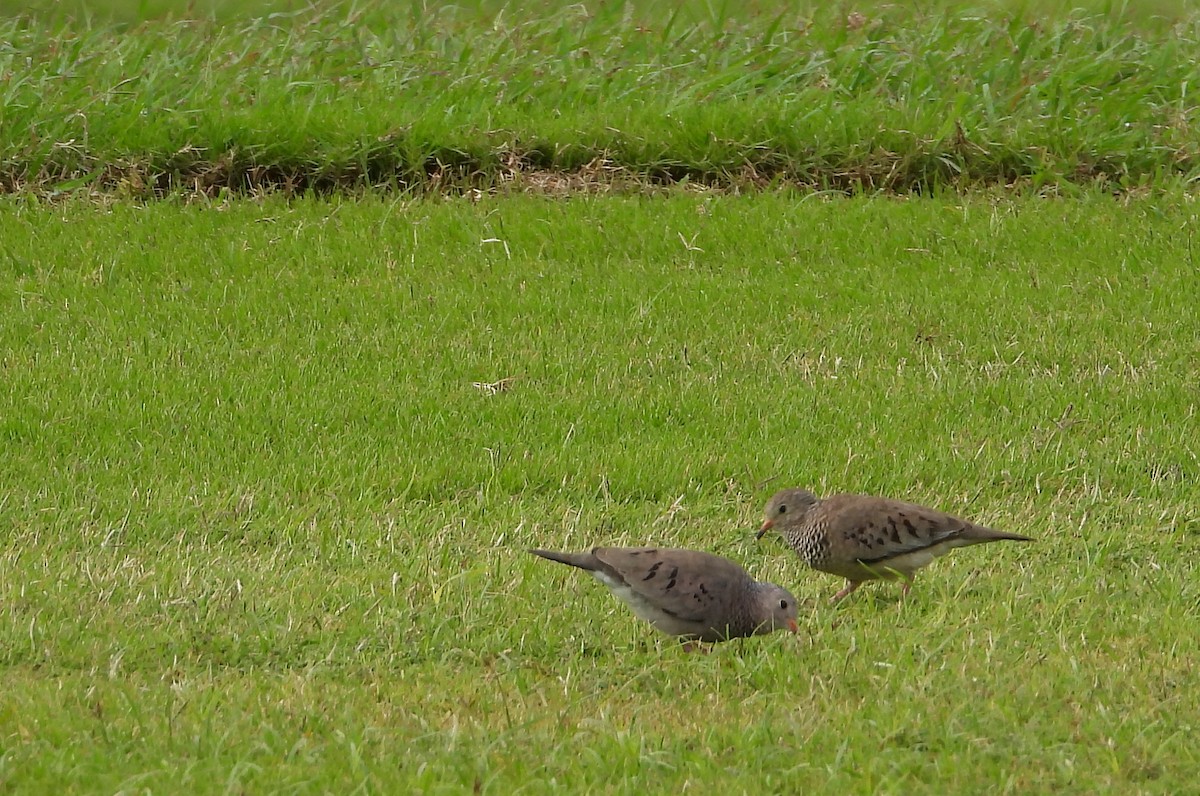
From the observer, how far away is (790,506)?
6.76 m

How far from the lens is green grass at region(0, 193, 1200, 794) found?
5055 millimetres

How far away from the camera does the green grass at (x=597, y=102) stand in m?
12.4

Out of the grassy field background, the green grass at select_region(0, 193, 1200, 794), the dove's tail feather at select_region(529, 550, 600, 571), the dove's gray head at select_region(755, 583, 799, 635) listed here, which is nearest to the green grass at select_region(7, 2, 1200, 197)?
the grassy field background

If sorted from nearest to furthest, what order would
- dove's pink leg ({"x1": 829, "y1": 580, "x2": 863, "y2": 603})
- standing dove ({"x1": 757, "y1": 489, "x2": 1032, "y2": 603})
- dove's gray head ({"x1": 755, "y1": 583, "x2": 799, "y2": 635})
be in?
dove's gray head ({"x1": 755, "y1": 583, "x2": 799, "y2": 635})
standing dove ({"x1": 757, "y1": 489, "x2": 1032, "y2": 603})
dove's pink leg ({"x1": 829, "y1": 580, "x2": 863, "y2": 603})

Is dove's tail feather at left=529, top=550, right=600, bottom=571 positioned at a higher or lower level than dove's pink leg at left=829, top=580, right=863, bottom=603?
higher

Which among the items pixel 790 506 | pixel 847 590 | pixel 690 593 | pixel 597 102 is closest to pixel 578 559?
pixel 690 593

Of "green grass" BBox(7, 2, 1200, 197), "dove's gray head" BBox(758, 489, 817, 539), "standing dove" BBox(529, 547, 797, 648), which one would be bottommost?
"green grass" BBox(7, 2, 1200, 197)

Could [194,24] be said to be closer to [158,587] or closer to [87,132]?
[87,132]

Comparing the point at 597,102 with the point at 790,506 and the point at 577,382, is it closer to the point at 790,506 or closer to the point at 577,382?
the point at 577,382

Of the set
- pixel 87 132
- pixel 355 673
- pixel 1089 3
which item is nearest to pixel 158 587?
pixel 355 673

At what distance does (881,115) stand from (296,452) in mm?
6430

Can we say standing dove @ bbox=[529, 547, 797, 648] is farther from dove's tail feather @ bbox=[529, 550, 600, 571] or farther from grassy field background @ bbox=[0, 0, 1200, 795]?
grassy field background @ bbox=[0, 0, 1200, 795]

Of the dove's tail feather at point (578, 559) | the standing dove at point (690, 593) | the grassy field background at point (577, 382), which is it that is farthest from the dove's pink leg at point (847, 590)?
the dove's tail feather at point (578, 559)

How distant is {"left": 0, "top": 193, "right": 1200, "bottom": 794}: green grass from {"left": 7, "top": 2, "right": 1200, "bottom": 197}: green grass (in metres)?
0.54
